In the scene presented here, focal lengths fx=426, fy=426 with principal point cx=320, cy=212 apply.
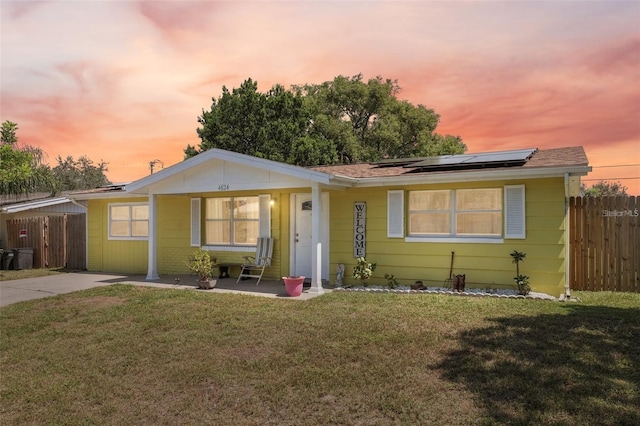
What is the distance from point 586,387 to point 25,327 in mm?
7630

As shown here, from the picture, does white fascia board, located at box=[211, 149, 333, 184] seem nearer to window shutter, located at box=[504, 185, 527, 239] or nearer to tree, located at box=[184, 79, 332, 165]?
window shutter, located at box=[504, 185, 527, 239]

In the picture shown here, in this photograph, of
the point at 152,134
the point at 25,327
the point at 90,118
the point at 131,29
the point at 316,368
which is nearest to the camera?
the point at 316,368

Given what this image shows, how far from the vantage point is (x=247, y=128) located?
2678cm

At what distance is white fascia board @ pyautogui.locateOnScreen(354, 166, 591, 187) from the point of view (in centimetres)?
768

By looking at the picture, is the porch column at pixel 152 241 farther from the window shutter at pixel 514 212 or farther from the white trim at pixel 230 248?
the window shutter at pixel 514 212

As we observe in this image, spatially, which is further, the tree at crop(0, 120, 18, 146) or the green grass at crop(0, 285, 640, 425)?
the tree at crop(0, 120, 18, 146)

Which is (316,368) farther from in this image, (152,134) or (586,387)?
(152,134)

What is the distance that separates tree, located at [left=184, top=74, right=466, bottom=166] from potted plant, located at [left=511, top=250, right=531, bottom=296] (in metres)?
18.2

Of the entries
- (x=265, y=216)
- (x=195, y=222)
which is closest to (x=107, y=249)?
(x=195, y=222)

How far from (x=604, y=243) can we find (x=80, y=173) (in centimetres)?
5182

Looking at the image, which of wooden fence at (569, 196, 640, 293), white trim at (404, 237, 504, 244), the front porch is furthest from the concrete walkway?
wooden fence at (569, 196, 640, 293)

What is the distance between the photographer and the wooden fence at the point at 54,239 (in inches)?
585

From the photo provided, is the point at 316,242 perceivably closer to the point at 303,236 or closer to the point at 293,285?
the point at 293,285

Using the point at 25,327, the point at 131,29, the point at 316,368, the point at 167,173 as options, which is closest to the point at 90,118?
the point at 167,173
